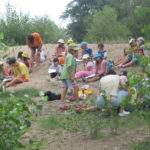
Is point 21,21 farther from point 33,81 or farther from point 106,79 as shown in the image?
point 106,79

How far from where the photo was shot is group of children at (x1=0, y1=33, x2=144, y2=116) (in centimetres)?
764

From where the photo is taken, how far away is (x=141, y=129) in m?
6.80

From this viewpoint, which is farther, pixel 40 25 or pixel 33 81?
pixel 40 25

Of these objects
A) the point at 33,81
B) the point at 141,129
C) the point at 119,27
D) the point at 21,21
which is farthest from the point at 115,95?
the point at 119,27

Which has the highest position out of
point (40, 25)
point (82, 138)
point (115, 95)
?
point (40, 25)

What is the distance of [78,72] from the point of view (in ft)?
39.7


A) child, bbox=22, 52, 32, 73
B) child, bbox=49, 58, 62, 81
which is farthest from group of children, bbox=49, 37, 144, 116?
child, bbox=22, 52, 32, 73

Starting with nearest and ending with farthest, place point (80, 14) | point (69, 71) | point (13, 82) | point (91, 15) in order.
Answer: point (69, 71), point (13, 82), point (91, 15), point (80, 14)

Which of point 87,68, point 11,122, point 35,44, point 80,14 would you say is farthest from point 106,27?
point 11,122

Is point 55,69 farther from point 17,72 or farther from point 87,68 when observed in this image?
point 17,72

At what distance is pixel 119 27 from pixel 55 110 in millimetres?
28260

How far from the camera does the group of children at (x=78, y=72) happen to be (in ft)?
25.1

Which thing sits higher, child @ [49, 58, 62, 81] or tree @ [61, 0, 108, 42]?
tree @ [61, 0, 108, 42]

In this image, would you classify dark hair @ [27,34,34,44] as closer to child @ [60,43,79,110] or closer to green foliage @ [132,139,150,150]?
child @ [60,43,79,110]
